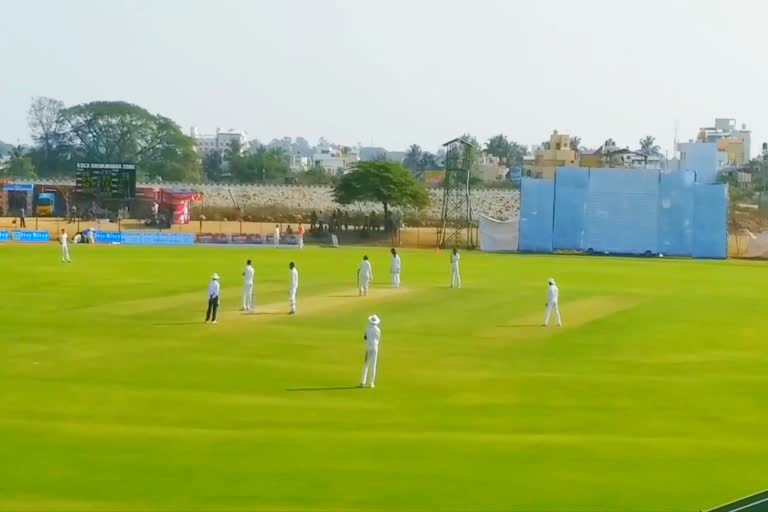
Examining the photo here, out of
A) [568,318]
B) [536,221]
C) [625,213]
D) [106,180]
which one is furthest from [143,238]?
[568,318]

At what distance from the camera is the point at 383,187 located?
94.1 metres

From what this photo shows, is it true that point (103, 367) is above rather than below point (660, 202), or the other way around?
below

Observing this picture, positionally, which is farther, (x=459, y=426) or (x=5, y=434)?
(x=459, y=426)

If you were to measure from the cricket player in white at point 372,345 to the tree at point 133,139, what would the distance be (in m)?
135

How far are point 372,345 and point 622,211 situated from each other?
6159 cm

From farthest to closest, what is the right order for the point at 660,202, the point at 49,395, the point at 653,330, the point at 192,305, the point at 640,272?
the point at 660,202 < the point at 640,272 < the point at 192,305 < the point at 653,330 < the point at 49,395

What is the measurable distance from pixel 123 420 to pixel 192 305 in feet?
62.2

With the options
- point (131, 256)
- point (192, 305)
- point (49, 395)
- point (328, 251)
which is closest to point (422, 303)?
point (192, 305)

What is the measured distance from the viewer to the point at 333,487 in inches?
618

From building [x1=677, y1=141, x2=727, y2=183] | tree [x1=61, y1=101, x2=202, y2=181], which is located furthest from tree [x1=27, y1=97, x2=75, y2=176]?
building [x1=677, y1=141, x2=727, y2=183]

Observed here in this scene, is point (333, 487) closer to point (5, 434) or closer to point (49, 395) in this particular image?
point (5, 434)

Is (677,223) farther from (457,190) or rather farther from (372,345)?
(372,345)

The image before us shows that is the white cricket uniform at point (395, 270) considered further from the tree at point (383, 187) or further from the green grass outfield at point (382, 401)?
the tree at point (383, 187)

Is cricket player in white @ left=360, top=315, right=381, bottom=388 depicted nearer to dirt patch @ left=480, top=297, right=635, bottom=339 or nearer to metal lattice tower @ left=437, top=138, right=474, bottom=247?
dirt patch @ left=480, top=297, right=635, bottom=339
